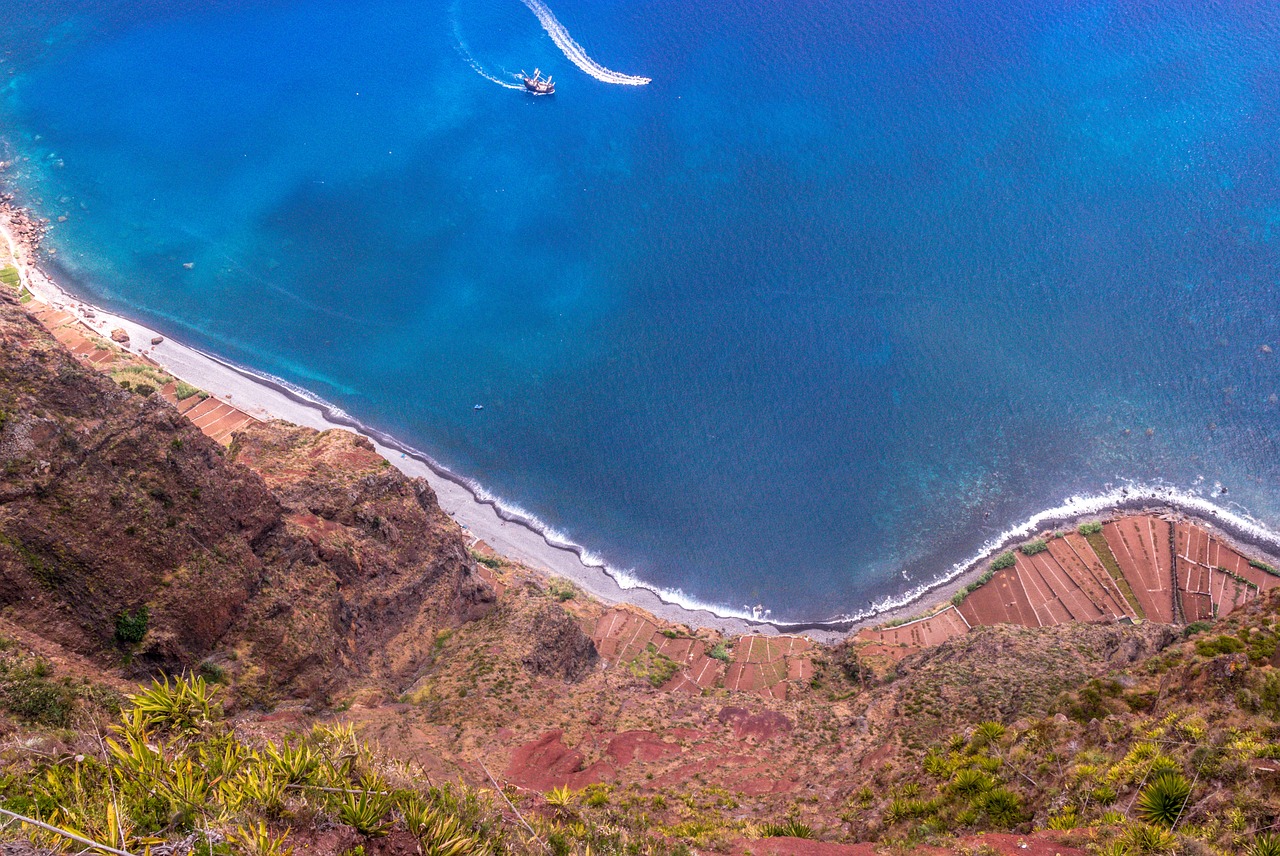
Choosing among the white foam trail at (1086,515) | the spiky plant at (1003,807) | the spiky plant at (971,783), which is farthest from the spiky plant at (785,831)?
the white foam trail at (1086,515)

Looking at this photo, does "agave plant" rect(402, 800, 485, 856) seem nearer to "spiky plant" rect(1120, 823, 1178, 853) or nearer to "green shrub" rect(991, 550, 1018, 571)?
"spiky plant" rect(1120, 823, 1178, 853)

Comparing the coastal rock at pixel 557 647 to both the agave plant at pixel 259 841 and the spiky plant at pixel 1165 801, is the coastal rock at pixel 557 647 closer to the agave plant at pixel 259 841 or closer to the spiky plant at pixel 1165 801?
the agave plant at pixel 259 841

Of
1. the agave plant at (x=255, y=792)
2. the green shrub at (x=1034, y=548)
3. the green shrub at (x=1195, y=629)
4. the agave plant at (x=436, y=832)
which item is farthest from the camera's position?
the green shrub at (x=1034, y=548)

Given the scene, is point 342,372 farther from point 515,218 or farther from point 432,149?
point 432,149

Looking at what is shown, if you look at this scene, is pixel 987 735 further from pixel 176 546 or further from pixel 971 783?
pixel 176 546

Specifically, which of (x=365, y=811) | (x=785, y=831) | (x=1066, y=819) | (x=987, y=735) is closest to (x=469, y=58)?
(x=987, y=735)

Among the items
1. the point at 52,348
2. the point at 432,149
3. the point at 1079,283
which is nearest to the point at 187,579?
A: the point at 52,348
